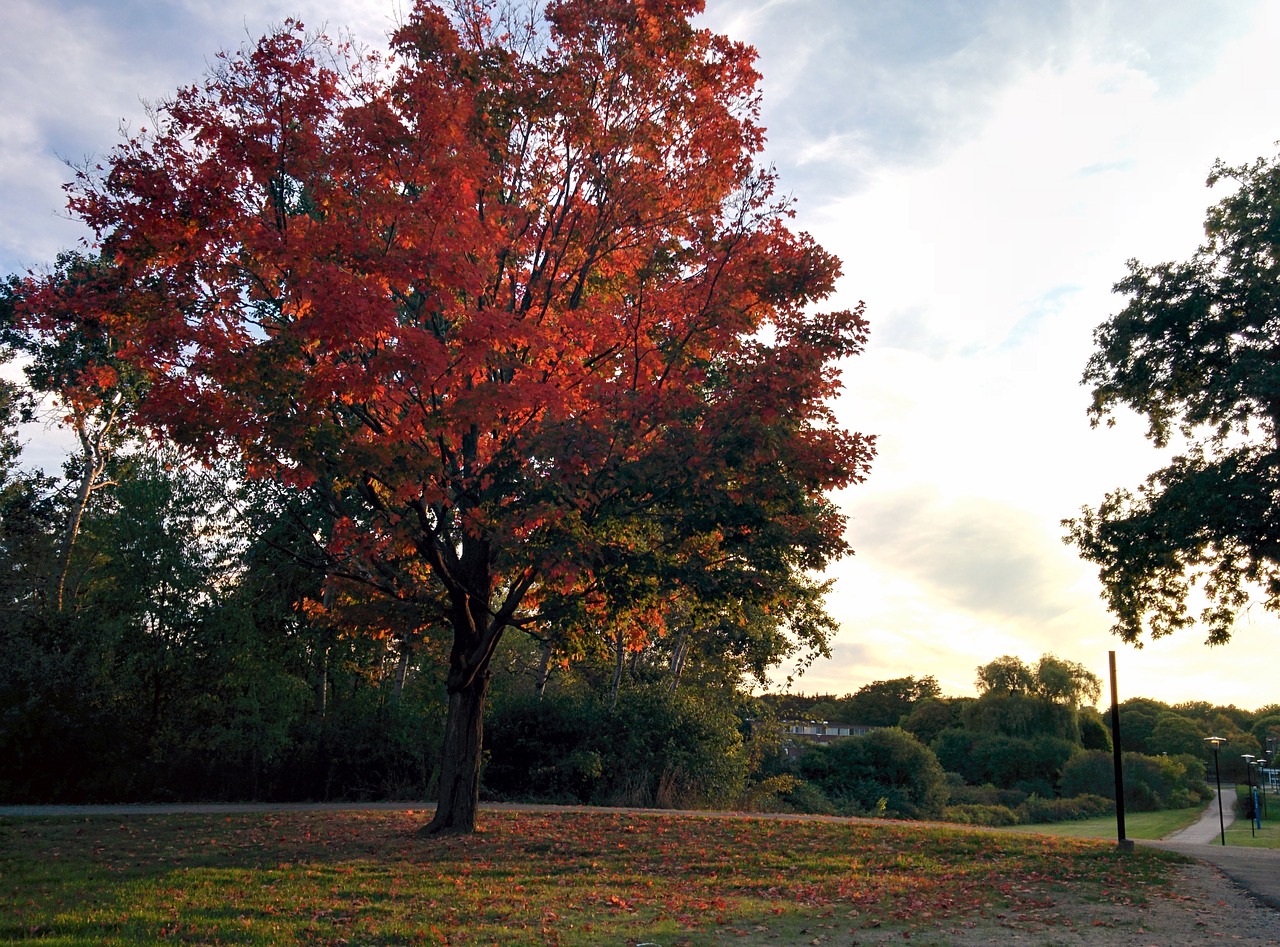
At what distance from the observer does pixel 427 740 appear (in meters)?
19.8

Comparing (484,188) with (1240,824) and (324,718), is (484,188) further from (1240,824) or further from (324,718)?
(1240,824)

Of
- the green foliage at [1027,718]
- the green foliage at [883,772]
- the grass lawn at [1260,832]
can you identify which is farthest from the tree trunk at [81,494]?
the green foliage at [1027,718]

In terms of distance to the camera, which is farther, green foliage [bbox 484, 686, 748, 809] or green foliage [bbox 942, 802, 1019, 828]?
green foliage [bbox 942, 802, 1019, 828]

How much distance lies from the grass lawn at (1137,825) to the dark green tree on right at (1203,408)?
13.3m

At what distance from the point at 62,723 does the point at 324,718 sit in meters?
4.72

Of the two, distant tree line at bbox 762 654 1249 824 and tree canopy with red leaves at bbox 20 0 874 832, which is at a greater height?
tree canopy with red leaves at bbox 20 0 874 832

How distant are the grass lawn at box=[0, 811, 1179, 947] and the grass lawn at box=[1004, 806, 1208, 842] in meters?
19.6

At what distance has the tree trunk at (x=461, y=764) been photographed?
12.9 meters

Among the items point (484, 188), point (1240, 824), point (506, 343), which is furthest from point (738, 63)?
point (1240, 824)

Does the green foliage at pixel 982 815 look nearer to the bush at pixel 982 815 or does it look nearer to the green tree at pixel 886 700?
the bush at pixel 982 815

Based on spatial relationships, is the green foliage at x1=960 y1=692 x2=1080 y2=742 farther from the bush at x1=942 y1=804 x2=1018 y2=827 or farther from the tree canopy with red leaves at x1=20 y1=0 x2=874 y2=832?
the tree canopy with red leaves at x1=20 y1=0 x2=874 y2=832

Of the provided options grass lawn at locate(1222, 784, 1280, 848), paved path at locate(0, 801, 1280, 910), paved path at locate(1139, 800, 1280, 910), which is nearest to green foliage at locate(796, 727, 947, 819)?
grass lawn at locate(1222, 784, 1280, 848)

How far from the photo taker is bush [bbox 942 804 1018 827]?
34.3 metres

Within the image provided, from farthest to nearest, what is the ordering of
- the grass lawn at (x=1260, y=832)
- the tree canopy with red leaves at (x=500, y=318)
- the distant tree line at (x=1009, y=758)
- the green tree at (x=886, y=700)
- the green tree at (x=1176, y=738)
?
the green tree at (x=886, y=700) → the green tree at (x=1176, y=738) → the distant tree line at (x=1009, y=758) → the grass lawn at (x=1260, y=832) → the tree canopy with red leaves at (x=500, y=318)
